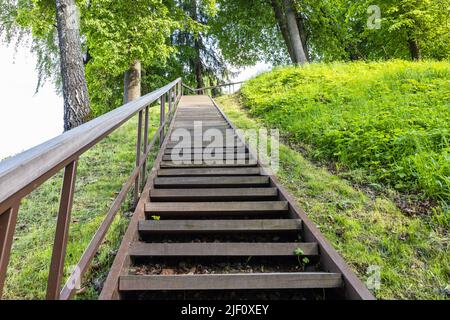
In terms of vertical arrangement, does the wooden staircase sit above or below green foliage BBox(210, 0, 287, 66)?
below

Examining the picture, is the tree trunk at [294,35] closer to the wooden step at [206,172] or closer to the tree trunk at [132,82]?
the tree trunk at [132,82]

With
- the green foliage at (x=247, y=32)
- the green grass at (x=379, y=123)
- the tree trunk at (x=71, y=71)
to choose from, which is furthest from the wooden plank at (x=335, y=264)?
the green foliage at (x=247, y=32)

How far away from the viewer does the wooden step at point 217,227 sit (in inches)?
105

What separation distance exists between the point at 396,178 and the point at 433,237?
1.17m

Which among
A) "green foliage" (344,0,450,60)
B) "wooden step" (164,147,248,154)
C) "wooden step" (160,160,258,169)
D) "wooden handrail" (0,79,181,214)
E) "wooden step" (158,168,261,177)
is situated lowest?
"wooden step" (158,168,261,177)

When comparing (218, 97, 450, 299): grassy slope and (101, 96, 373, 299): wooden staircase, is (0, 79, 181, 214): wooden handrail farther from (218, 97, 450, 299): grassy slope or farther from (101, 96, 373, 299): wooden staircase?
(218, 97, 450, 299): grassy slope

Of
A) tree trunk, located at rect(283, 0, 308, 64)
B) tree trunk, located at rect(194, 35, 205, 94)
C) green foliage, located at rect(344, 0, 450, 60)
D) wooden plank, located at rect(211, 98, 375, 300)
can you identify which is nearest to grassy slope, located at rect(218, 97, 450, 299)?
wooden plank, located at rect(211, 98, 375, 300)

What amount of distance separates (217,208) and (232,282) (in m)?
1.04

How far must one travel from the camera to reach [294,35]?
44.3 ft

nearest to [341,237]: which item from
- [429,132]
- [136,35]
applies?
[429,132]

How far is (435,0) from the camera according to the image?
12.0 meters

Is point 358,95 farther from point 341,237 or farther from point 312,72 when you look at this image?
point 341,237

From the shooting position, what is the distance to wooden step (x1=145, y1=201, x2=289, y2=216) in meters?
2.97

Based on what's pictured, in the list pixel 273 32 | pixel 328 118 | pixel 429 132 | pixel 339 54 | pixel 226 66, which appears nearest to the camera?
pixel 429 132
